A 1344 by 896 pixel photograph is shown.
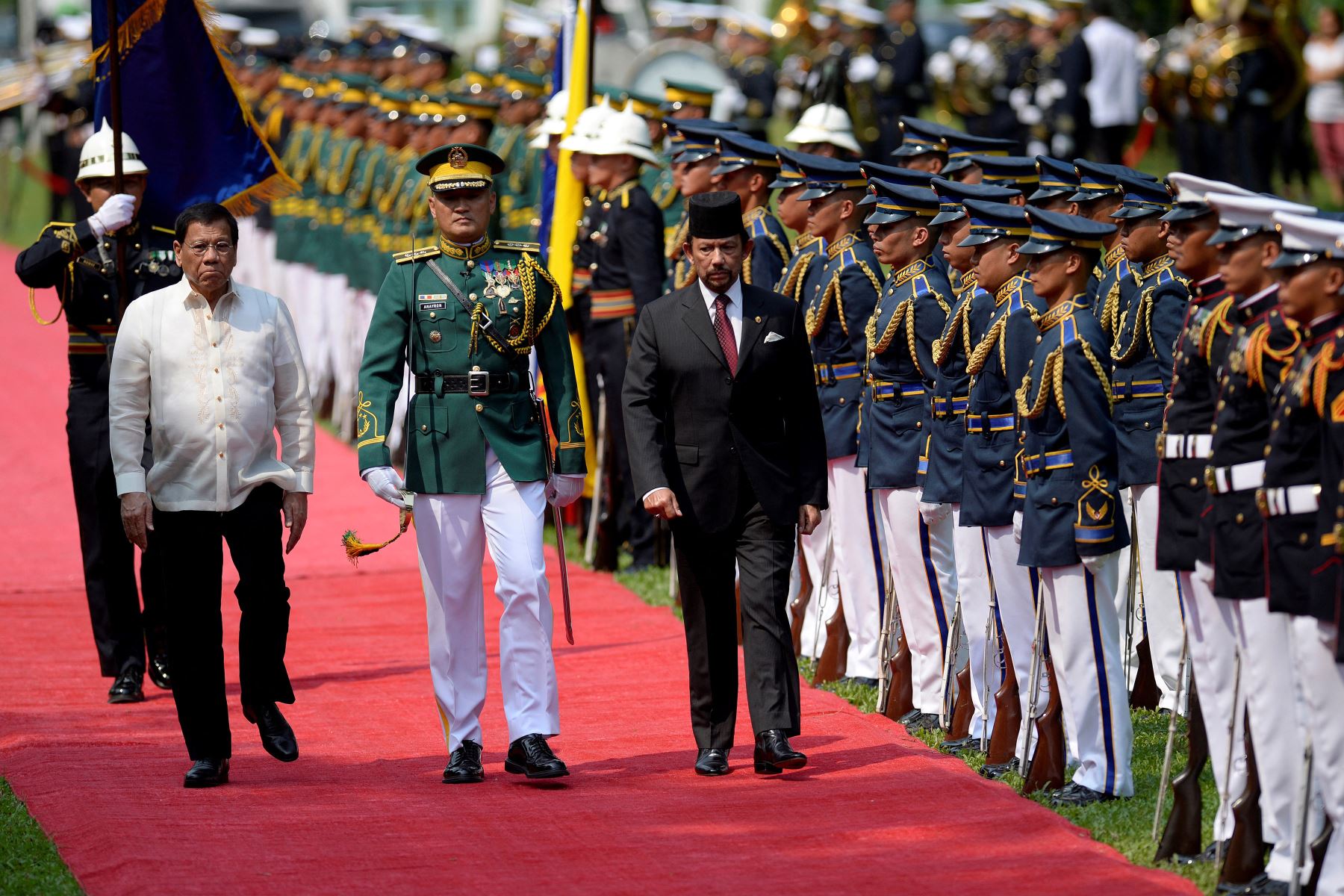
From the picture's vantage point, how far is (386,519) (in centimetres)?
1519

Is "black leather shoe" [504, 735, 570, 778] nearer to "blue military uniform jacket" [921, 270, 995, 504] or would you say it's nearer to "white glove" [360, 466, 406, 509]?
"white glove" [360, 466, 406, 509]

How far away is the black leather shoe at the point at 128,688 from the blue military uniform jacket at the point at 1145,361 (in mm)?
4478

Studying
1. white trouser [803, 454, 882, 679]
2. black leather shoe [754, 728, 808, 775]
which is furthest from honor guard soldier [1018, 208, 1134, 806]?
white trouser [803, 454, 882, 679]

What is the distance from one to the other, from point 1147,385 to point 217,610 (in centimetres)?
380

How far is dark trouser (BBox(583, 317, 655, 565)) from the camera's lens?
12.9m

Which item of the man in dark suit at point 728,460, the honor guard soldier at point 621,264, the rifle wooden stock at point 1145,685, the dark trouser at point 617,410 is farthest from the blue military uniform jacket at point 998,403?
the dark trouser at point 617,410

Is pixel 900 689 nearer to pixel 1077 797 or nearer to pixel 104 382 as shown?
pixel 1077 797

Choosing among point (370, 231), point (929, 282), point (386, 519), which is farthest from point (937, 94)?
point (929, 282)

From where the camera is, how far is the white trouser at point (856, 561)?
10.1 m

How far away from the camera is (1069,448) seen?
7.90 metres

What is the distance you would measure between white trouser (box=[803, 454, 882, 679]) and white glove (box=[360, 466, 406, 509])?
2.61m

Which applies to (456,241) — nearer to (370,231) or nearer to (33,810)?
(33,810)

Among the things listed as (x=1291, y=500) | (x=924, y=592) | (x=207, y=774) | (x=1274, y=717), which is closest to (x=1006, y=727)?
(x=924, y=592)

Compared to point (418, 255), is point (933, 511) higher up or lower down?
lower down
